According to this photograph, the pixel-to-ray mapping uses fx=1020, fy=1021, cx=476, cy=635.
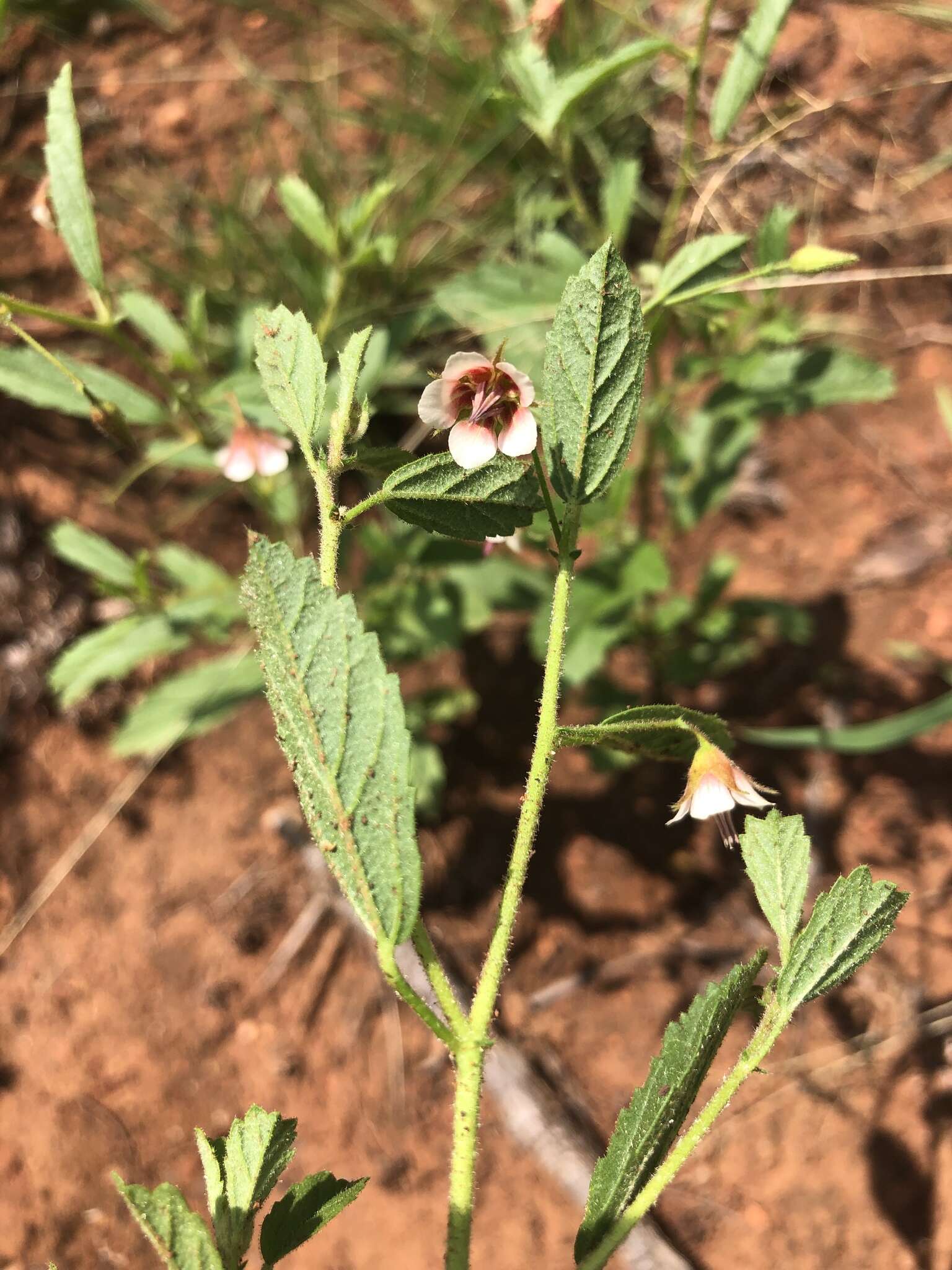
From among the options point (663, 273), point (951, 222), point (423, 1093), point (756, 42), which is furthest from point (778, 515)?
point (423, 1093)

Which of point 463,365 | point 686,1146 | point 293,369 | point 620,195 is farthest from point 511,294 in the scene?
point 686,1146

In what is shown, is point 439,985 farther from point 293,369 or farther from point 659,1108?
point 293,369

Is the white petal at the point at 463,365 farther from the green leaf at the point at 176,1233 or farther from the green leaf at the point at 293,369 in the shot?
the green leaf at the point at 176,1233

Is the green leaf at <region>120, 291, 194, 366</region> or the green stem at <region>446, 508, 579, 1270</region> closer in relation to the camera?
the green stem at <region>446, 508, 579, 1270</region>

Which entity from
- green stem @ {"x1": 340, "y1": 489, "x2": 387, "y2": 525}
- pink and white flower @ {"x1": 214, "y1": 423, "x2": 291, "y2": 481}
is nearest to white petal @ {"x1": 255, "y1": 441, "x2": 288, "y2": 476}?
pink and white flower @ {"x1": 214, "y1": 423, "x2": 291, "y2": 481}

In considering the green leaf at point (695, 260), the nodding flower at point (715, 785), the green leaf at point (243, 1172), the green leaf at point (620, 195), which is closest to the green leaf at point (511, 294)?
the green leaf at point (620, 195)

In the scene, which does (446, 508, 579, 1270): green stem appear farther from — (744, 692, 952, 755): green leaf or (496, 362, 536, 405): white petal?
(744, 692, 952, 755): green leaf

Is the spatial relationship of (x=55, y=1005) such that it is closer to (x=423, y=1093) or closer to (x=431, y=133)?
(x=423, y=1093)
